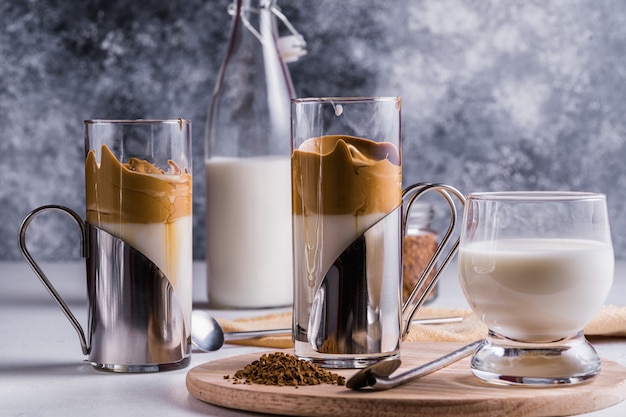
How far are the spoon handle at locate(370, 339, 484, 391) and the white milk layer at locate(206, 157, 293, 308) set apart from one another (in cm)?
53

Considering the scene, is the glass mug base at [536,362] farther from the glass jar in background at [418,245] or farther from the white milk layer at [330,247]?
the glass jar in background at [418,245]

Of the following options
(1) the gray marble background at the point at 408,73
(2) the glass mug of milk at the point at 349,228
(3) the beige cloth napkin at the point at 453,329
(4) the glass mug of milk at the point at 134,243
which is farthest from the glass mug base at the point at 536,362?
(1) the gray marble background at the point at 408,73

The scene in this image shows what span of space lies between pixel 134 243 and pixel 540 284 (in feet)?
1.35

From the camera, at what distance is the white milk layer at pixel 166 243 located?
103 cm

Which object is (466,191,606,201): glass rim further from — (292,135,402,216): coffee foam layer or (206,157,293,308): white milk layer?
(206,157,293,308): white milk layer

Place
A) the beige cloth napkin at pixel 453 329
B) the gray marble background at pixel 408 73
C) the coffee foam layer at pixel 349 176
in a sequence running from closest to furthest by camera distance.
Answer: the coffee foam layer at pixel 349 176, the beige cloth napkin at pixel 453 329, the gray marble background at pixel 408 73

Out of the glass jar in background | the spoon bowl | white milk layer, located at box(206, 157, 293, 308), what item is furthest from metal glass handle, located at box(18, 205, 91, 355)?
the glass jar in background

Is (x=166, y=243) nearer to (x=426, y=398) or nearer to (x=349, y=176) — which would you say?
(x=349, y=176)

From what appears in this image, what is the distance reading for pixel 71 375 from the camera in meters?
1.05

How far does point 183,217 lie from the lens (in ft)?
3.46

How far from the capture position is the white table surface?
901 millimetres

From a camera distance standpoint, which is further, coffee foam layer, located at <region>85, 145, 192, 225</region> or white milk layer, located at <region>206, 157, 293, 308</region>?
white milk layer, located at <region>206, 157, 293, 308</region>

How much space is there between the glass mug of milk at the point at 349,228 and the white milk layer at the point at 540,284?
0.10 m

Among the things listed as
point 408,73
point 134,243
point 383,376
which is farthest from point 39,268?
point 408,73
